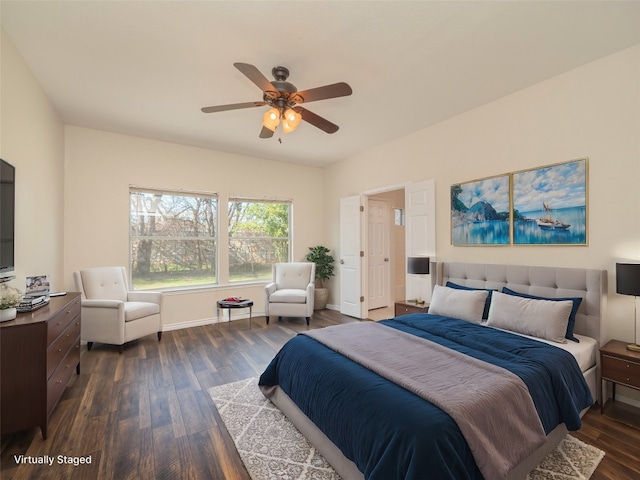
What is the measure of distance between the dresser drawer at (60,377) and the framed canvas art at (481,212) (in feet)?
13.4

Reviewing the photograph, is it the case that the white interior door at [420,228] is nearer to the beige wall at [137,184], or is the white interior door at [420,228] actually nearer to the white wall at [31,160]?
the beige wall at [137,184]

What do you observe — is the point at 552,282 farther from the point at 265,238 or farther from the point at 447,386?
the point at 265,238

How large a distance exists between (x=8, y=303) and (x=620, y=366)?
436cm

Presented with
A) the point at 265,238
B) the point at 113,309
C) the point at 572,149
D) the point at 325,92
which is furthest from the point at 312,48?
the point at 265,238

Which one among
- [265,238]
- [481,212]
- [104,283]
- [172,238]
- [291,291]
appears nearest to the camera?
[481,212]

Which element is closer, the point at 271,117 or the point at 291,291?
the point at 271,117

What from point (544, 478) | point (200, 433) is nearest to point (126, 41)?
point (200, 433)

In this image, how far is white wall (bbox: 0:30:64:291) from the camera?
92.5 inches

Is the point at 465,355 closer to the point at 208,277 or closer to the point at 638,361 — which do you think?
the point at 638,361

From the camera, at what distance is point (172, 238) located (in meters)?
4.80

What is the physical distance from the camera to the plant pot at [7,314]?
1902 mm

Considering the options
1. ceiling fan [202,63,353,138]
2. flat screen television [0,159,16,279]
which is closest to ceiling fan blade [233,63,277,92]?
ceiling fan [202,63,353,138]

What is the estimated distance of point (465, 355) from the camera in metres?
2.01

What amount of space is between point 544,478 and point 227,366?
9.13ft
